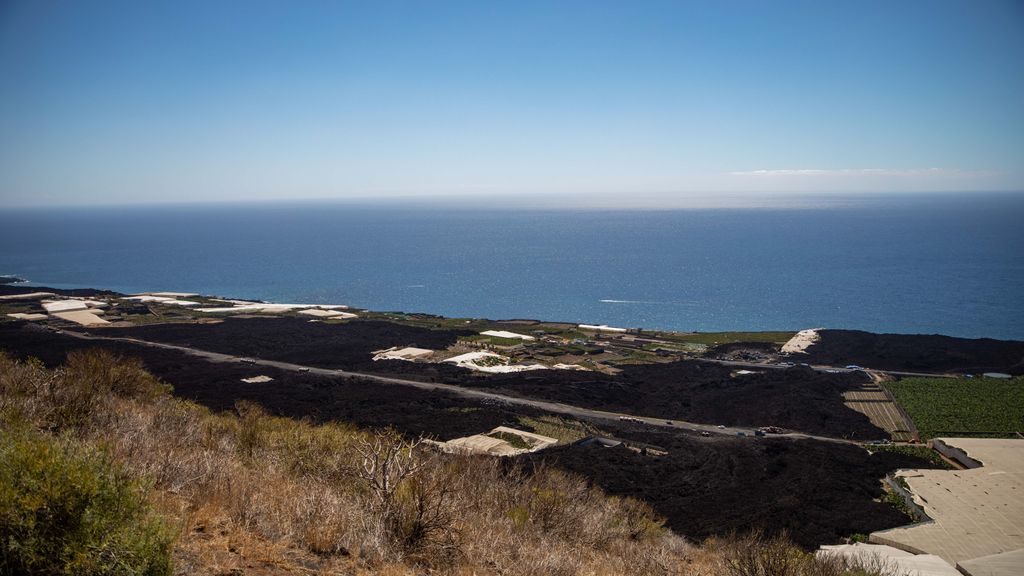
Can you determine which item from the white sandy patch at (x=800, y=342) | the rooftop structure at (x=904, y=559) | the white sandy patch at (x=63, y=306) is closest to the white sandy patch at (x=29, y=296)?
the white sandy patch at (x=63, y=306)

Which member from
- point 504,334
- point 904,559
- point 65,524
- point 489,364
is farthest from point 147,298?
point 904,559

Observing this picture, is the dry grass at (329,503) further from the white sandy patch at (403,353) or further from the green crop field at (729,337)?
the green crop field at (729,337)

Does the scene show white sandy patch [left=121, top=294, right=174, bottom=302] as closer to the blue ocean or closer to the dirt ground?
the blue ocean

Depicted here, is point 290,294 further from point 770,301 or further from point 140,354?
point 770,301

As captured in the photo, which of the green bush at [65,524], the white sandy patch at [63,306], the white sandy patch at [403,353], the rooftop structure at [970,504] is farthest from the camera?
the white sandy patch at [63,306]

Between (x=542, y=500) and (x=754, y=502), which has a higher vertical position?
(x=542, y=500)

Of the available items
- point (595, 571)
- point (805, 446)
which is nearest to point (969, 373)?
point (805, 446)
